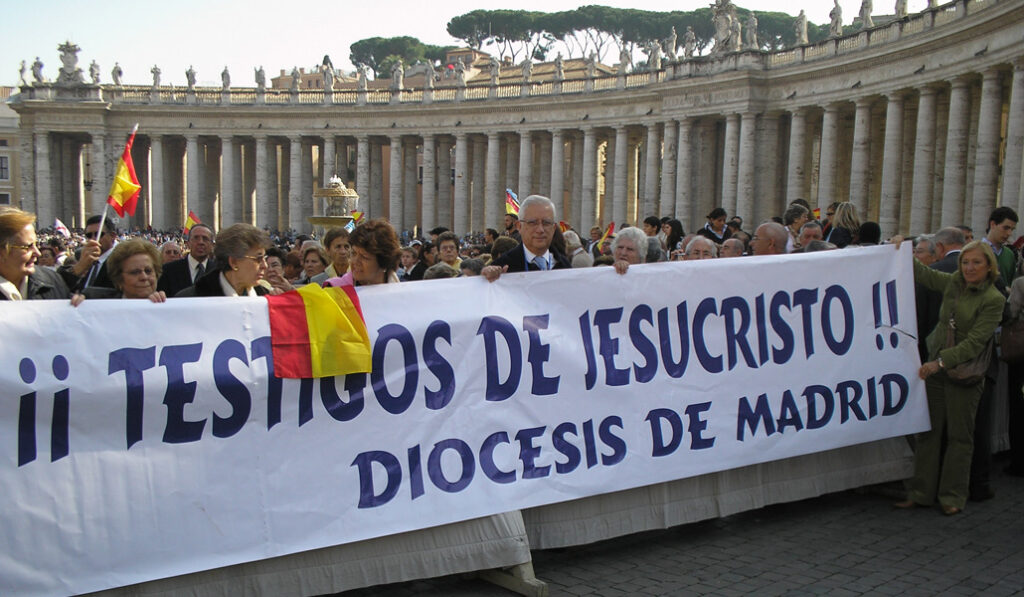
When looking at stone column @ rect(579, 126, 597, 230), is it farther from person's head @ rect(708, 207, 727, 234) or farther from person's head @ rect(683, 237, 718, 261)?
person's head @ rect(683, 237, 718, 261)

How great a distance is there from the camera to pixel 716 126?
46.1m

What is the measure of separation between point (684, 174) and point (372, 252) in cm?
3944

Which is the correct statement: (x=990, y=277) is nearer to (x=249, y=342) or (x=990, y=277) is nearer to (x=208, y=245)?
(x=249, y=342)

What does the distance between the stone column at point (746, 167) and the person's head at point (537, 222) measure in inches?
1383

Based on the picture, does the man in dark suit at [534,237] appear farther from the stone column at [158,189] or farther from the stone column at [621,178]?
the stone column at [158,189]

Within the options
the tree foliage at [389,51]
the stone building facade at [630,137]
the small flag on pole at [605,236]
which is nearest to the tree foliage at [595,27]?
the tree foliage at [389,51]

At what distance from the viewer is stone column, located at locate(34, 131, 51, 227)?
63812 millimetres

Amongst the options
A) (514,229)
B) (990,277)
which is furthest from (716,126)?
(990,277)

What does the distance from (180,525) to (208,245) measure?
4.70 meters

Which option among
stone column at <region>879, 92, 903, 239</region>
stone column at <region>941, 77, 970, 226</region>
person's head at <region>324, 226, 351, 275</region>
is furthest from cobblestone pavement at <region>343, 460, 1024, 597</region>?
stone column at <region>879, 92, 903, 239</region>

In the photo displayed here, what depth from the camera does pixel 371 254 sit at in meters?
6.78

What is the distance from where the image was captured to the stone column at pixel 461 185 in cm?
5822

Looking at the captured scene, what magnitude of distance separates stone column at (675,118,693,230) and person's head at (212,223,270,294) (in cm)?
3906

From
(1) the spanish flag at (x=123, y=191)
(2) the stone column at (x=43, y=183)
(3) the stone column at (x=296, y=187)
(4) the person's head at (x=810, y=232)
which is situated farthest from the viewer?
(2) the stone column at (x=43, y=183)
